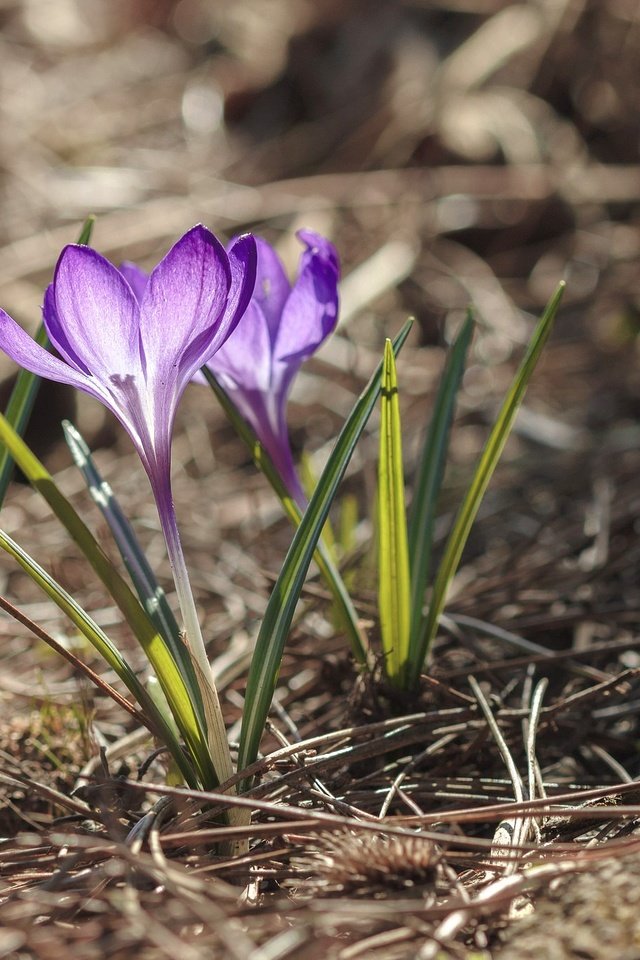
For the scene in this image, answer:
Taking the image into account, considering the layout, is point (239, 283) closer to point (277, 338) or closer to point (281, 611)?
point (277, 338)

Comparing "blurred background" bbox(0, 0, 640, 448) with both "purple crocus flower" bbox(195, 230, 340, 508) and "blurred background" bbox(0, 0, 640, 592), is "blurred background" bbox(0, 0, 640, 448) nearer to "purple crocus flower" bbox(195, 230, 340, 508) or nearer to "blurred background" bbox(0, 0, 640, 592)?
"blurred background" bbox(0, 0, 640, 592)

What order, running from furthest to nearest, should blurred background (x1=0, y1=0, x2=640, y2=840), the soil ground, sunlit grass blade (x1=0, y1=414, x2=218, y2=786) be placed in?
blurred background (x1=0, y1=0, x2=640, y2=840), sunlit grass blade (x1=0, y1=414, x2=218, y2=786), the soil ground

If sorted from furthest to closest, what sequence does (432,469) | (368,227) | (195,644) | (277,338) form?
(368,227), (432,469), (277,338), (195,644)

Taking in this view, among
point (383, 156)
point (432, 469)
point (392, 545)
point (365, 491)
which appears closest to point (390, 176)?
point (383, 156)

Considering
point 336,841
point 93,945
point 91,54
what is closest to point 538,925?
point 336,841

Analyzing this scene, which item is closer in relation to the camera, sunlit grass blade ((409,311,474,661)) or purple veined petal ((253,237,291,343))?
purple veined petal ((253,237,291,343))

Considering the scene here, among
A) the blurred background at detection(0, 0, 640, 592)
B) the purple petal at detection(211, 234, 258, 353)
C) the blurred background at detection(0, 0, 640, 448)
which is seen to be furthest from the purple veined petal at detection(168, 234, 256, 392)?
the blurred background at detection(0, 0, 640, 448)
